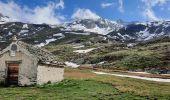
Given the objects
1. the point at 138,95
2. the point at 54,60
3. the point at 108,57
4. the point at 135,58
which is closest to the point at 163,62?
the point at 135,58

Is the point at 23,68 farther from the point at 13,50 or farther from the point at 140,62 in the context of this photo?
the point at 140,62

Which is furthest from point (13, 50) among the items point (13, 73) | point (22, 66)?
point (13, 73)

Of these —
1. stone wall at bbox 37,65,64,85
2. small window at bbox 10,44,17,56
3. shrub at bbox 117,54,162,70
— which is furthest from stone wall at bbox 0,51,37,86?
shrub at bbox 117,54,162,70

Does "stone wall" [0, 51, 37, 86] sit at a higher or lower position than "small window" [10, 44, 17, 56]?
lower

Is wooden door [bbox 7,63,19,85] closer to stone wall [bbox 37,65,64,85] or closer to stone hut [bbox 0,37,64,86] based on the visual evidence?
stone hut [bbox 0,37,64,86]

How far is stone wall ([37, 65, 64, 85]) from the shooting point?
47.1 m

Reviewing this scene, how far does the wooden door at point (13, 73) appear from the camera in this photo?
4781 cm

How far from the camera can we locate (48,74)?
4934cm

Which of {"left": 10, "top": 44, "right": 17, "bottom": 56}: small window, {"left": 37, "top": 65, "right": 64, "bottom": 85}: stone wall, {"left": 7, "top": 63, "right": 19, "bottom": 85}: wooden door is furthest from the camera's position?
{"left": 10, "top": 44, "right": 17, "bottom": 56}: small window

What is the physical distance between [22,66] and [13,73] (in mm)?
1682

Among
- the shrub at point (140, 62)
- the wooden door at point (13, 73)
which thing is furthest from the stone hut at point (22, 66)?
the shrub at point (140, 62)

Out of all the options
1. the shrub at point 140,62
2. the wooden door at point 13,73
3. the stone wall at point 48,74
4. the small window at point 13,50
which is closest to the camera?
the stone wall at point 48,74

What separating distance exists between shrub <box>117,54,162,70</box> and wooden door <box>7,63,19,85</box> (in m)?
80.2

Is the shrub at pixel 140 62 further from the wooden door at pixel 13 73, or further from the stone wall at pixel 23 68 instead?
the stone wall at pixel 23 68
